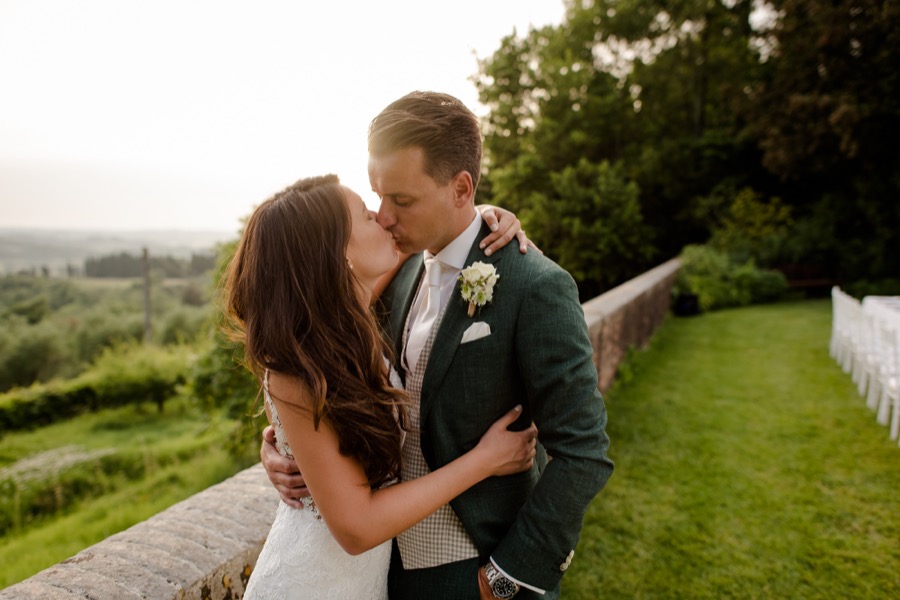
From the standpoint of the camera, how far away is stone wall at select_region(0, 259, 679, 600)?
148 centimetres

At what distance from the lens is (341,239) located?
1.43 metres

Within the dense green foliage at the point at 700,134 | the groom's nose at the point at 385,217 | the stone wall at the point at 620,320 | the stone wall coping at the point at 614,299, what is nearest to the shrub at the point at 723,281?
the dense green foliage at the point at 700,134

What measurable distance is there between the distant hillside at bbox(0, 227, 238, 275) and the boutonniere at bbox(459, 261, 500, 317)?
53568mm

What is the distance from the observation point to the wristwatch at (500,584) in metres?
1.43

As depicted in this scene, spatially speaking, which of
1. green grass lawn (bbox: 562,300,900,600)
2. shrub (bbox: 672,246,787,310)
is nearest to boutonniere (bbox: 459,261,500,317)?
green grass lawn (bbox: 562,300,900,600)

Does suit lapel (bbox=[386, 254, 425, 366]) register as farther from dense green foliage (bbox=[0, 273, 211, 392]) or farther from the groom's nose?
dense green foliage (bbox=[0, 273, 211, 392])

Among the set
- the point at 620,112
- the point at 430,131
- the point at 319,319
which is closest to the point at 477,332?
the point at 319,319

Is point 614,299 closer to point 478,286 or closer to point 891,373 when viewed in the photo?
point 891,373

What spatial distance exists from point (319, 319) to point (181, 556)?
3.15ft

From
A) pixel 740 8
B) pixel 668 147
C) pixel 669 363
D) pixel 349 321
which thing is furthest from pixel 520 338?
pixel 740 8

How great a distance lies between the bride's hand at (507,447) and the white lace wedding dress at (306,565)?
450mm

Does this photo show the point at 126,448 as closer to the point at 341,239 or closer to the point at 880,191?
the point at 341,239

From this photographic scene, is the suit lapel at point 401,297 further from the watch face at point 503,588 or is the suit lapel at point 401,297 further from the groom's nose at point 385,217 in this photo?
the watch face at point 503,588

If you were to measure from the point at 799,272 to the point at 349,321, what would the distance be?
18.4m
